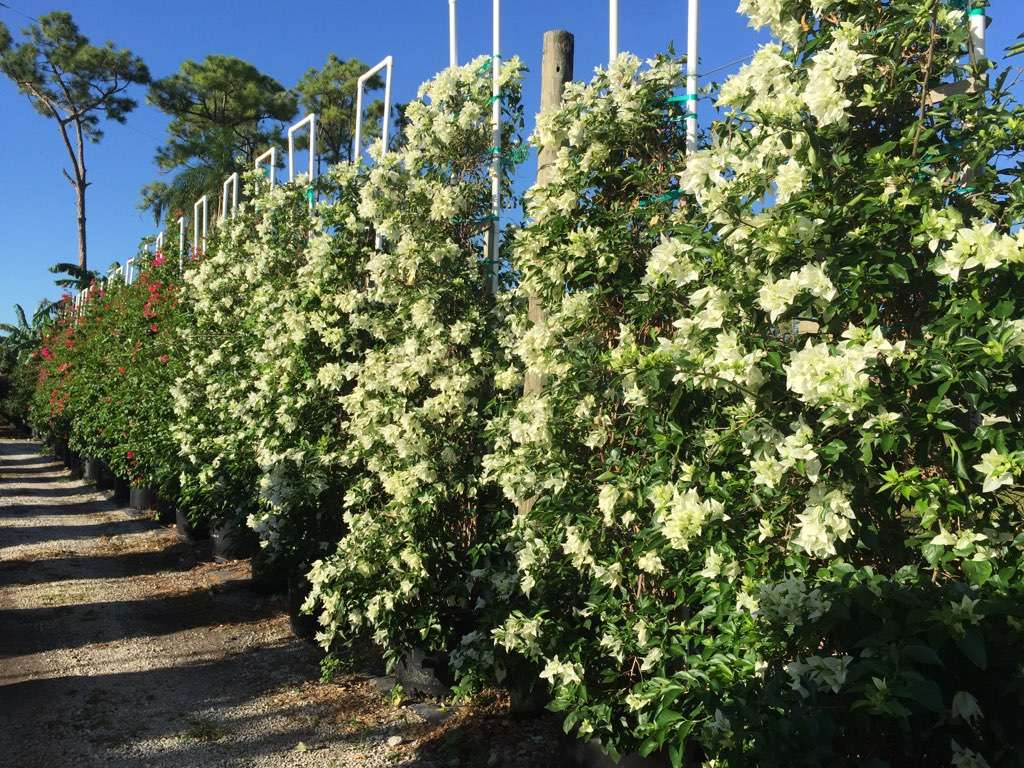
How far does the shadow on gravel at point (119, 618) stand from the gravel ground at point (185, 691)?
0.01 m

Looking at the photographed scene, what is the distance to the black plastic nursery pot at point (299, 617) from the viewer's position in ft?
17.2

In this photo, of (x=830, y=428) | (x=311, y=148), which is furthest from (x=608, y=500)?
(x=311, y=148)

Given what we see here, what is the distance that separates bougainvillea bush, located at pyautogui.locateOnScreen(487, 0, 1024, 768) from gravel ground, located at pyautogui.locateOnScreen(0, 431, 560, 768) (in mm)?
1224

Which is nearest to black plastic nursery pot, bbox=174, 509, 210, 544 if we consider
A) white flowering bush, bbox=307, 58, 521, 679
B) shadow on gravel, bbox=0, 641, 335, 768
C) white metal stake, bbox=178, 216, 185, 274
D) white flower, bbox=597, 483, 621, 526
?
white metal stake, bbox=178, 216, 185, 274

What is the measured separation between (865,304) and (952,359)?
10.2 inches

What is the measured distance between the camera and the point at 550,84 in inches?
141

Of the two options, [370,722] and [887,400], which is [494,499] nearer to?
[370,722]

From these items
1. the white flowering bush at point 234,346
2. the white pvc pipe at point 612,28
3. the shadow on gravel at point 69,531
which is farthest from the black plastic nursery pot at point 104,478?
the white pvc pipe at point 612,28

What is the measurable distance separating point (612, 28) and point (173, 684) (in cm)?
379

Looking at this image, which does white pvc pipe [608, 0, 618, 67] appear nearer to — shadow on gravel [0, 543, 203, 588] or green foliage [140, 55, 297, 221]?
shadow on gravel [0, 543, 203, 588]

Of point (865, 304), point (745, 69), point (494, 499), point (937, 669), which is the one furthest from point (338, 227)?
point (937, 669)

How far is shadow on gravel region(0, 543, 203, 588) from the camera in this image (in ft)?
A: 22.6

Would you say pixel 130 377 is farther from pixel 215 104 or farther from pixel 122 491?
pixel 215 104

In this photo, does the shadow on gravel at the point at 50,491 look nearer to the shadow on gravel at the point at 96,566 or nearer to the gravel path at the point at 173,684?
the shadow on gravel at the point at 96,566
